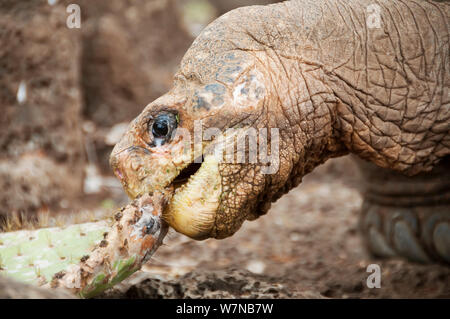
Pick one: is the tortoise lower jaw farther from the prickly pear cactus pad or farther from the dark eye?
the dark eye

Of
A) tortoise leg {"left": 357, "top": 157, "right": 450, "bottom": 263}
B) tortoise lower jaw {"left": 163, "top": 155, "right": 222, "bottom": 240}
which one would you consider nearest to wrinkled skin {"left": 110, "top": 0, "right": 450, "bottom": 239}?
tortoise lower jaw {"left": 163, "top": 155, "right": 222, "bottom": 240}

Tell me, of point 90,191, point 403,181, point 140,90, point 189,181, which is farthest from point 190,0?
point 189,181

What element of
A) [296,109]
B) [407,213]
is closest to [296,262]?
[407,213]

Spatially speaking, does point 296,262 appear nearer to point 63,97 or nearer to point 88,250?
point 88,250

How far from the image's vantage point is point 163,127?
97.7 inches

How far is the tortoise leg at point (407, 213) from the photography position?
351 cm

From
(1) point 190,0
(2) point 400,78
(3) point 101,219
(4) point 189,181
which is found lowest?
(3) point 101,219

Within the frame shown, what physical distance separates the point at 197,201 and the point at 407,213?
1.95 m

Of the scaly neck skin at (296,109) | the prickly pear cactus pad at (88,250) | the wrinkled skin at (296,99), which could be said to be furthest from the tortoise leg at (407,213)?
the prickly pear cactus pad at (88,250)

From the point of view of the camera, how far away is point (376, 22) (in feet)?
9.04

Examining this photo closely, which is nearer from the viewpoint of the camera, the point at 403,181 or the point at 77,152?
the point at 403,181

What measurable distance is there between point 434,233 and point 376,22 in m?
1.56

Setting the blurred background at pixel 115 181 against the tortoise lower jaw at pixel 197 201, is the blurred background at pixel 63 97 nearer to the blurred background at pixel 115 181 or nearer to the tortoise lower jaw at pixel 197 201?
the blurred background at pixel 115 181
